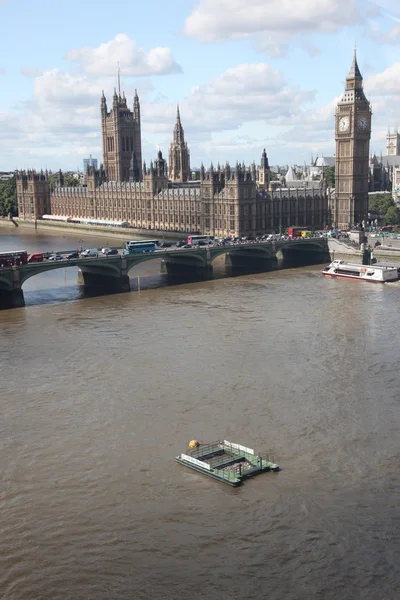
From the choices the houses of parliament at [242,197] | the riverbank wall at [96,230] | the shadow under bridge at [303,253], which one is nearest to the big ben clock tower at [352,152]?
the houses of parliament at [242,197]

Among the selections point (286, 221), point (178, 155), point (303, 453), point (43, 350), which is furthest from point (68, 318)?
point (178, 155)

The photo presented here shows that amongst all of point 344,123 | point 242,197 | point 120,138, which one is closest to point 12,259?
point 242,197

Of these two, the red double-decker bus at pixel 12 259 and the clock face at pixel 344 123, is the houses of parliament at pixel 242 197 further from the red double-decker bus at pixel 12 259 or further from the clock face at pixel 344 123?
the red double-decker bus at pixel 12 259

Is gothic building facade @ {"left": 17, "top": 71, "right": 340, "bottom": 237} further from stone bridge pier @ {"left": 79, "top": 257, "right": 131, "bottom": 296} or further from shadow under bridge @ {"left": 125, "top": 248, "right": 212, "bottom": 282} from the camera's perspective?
stone bridge pier @ {"left": 79, "top": 257, "right": 131, "bottom": 296}

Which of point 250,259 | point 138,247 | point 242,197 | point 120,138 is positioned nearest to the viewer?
point 138,247

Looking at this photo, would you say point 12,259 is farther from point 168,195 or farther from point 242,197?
point 168,195

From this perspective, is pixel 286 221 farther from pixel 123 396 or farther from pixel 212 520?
pixel 212 520
